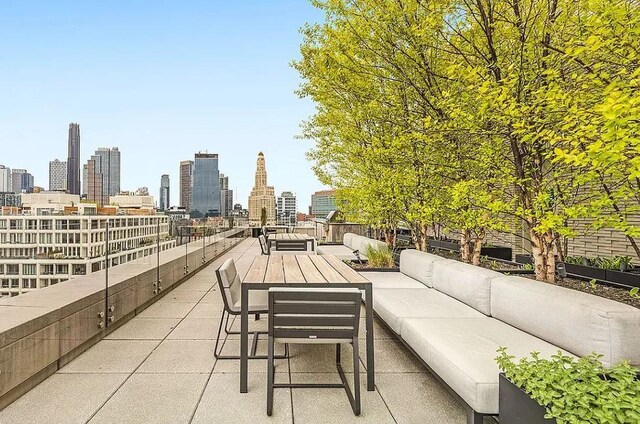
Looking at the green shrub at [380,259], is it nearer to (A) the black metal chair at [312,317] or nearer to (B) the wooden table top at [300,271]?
(B) the wooden table top at [300,271]

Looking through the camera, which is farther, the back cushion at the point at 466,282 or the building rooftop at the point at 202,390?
the back cushion at the point at 466,282

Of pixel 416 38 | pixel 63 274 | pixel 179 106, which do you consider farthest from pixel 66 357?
pixel 179 106

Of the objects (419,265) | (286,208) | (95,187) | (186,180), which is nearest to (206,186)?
(186,180)

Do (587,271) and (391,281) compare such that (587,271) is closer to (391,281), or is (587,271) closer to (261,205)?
(391,281)

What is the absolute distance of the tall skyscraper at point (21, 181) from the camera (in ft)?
9.74

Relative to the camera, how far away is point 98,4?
38.8ft

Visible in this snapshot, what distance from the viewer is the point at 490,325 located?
310 centimetres

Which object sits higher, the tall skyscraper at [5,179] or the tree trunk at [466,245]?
the tall skyscraper at [5,179]

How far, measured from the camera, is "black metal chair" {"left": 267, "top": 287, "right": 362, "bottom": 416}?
8.26 feet

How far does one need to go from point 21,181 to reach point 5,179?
0.30 m

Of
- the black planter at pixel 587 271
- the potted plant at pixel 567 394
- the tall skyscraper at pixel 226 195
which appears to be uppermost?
the tall skyscraper at pixel 226 195

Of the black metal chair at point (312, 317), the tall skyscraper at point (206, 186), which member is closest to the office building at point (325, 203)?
the tall skyscraper at point (206, 186)

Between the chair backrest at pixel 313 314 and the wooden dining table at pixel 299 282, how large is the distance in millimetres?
356

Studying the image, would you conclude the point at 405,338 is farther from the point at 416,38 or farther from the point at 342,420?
the point at 416,38
